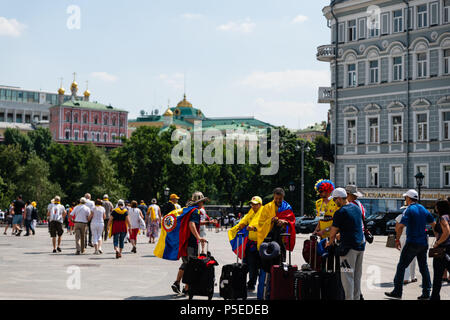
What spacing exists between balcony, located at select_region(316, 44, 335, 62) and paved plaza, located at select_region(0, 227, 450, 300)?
1188 inches

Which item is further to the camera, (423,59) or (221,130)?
(221,130)

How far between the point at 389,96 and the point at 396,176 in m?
5.50

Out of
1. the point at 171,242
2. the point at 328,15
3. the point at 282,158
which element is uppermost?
the point at 328,15

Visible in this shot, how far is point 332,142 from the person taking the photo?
52156mm

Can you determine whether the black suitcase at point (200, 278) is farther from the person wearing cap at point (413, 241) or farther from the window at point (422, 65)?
the window at point (422, 65)

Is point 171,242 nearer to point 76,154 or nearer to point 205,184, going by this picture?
point 205,184

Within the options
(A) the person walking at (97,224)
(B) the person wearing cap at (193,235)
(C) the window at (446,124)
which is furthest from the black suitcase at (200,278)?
(C) the window at (446,124)

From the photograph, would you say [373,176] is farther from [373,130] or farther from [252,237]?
[252,237]

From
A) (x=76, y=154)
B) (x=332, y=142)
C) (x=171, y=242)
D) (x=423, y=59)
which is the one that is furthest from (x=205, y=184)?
(x=171, y=242)

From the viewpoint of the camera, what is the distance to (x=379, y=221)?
141 ft

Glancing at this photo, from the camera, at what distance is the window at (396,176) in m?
47.6

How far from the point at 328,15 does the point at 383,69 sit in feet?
21.7

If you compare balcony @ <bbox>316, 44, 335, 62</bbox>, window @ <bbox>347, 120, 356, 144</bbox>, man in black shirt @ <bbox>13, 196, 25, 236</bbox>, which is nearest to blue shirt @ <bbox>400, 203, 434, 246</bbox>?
man in black shirt @ <bbox>13, 196, 25, 236</bbox>
